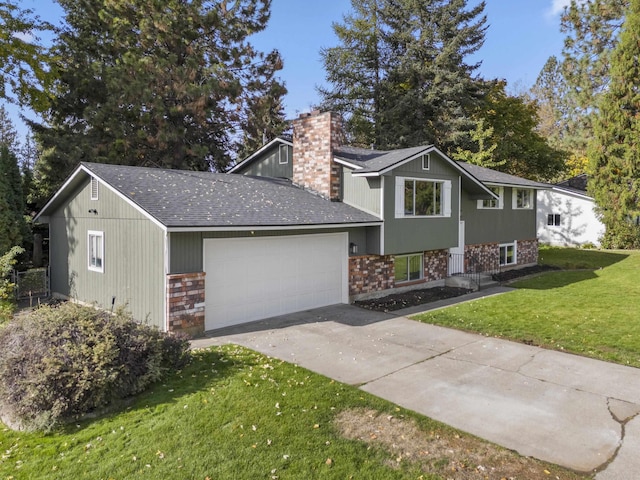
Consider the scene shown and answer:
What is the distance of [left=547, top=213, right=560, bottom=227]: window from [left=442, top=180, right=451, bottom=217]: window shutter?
1852cm

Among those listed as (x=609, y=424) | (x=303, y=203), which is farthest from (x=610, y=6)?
(x=609, y=424)

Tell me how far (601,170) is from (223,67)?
77.6 feet

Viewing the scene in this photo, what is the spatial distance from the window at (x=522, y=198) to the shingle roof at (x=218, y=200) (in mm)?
10800

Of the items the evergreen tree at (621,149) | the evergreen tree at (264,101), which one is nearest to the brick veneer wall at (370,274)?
the evergreen tree at (264,101)

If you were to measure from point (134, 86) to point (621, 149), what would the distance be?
27837 mm

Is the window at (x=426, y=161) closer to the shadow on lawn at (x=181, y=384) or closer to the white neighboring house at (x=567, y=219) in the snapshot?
the shadow on lawn at (x=181, y=384)

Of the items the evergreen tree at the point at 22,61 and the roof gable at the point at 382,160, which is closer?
the roof gable at the point at 382,160

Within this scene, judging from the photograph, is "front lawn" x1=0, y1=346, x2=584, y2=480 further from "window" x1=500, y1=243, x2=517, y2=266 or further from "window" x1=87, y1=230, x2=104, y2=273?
"window" x1=500, y1=243, x2=517, y2=266

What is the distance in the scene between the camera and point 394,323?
35.6ft

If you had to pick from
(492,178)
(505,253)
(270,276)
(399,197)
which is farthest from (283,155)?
(505,253)

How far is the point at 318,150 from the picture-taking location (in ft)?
46.4

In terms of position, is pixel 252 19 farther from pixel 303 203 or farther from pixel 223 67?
pixel 303 203

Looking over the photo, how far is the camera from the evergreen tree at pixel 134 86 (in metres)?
20.0

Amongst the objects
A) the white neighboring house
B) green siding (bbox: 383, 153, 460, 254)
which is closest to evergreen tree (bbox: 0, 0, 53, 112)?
green siding (bbox: 383, 153, 460, 254)
